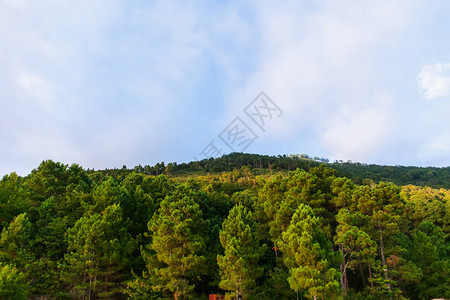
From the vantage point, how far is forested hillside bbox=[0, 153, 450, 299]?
17.4m

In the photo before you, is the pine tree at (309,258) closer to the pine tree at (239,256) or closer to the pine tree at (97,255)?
the pine tree at (239,256)

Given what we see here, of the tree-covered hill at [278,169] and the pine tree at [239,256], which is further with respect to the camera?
the tree-covered hill at [278,169]

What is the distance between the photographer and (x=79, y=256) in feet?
57.4

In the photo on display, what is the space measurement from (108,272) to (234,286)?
7.92 meters

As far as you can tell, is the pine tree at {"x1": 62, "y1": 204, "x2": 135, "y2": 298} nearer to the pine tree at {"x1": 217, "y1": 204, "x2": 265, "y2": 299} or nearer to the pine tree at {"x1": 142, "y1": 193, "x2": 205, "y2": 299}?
the pine tree at {"x1": 142, "y1": 193, "x2": 205, "y2": 299}

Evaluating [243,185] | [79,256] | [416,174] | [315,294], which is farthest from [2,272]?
[416,174]

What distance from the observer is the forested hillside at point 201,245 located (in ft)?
57.0

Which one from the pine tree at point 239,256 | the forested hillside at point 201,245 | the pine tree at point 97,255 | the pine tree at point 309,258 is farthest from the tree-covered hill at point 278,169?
the pine tree at point 309,258

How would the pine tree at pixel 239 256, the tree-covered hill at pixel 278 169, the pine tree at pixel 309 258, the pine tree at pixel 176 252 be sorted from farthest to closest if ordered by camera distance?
1. the tree-covered hill at pixel 278 169
2. the pine tree at pixel 176 252
3. the pine tree at pixel 239 256
4. the pine tree at pixel 309 258

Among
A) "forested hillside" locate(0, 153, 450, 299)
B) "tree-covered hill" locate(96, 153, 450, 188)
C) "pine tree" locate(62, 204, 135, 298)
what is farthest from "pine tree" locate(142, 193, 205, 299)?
"tree-covered hill" locate(96, 153, 450, 188)

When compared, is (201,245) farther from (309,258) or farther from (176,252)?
(309,258)

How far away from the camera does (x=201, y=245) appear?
1902cm

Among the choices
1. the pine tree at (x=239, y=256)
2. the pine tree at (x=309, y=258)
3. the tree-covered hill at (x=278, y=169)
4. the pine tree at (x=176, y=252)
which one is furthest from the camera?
the tree-covered hill at (x=278, y=169)

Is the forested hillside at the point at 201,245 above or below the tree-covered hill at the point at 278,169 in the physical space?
below
